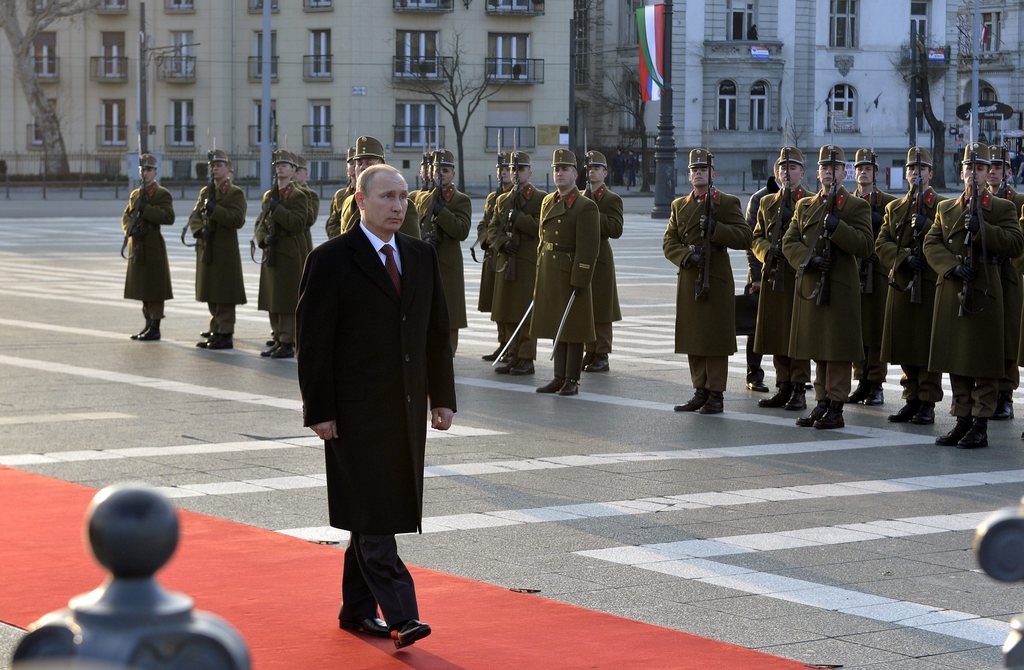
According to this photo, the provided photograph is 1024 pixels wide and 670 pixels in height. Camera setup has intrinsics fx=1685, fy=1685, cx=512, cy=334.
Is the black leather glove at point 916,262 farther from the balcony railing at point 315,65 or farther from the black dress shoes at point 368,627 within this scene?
the balcony railing at point 315,65

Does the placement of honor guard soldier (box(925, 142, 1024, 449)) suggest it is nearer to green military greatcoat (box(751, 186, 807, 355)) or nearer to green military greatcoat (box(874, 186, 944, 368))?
green military greatcoat (box(874, 186, 944, 368))

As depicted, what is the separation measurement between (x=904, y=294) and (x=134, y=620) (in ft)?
40.0

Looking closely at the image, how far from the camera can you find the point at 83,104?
7250 cm

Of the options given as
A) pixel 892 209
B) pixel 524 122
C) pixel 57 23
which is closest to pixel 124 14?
pixel 57 23

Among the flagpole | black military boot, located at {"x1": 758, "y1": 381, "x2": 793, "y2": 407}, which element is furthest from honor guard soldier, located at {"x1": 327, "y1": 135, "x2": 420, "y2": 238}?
the flagpole

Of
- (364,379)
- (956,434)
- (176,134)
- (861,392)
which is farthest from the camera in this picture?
(176,134)

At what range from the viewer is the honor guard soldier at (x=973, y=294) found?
1202cm

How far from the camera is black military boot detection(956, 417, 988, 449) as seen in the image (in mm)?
11773

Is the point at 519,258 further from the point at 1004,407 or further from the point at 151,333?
the point at 1004,407

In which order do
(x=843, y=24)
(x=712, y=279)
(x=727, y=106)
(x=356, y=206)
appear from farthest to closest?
(x=843, y=24) < (x=727, y=106) < (x=356, y=206) < (x=712, y=279)

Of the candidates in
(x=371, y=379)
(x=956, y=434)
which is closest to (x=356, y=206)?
(x=956, y=434)

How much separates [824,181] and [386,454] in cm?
712

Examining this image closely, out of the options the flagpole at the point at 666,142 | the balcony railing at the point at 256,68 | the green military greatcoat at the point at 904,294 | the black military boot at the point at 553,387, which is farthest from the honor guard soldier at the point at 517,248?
the balcony railing at the point at 256,68

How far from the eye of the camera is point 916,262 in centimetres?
1312
